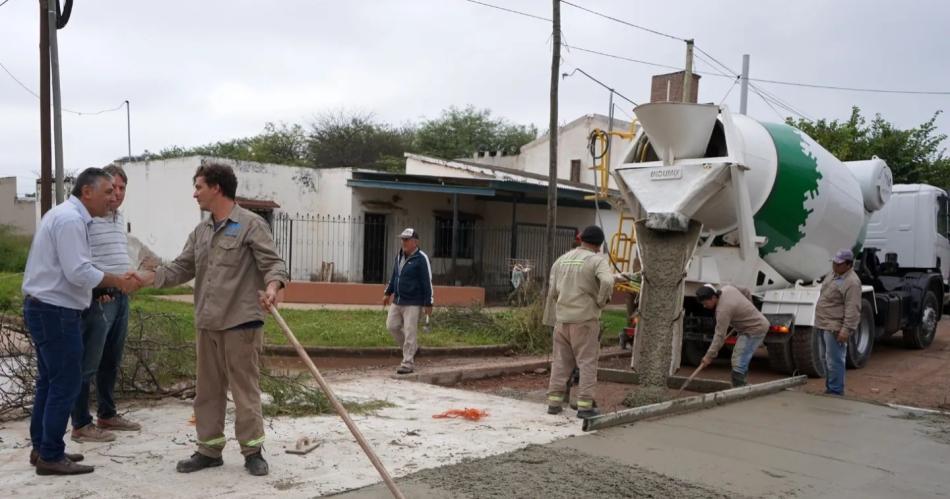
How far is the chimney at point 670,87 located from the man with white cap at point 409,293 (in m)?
13.6

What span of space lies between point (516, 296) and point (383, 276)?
6.43m

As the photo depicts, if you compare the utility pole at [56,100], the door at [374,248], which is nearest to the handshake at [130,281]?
the utility pole at [56,100]

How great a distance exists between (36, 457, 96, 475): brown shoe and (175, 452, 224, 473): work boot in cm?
52

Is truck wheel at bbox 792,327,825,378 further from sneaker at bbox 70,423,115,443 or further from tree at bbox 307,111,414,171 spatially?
tree at bbox 307,111,414,171

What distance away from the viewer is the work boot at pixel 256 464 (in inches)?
179

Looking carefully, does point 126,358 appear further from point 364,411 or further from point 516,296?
point 516,296

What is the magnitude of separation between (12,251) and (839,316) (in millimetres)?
25057

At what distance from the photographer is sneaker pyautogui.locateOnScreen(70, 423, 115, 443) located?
5.12m

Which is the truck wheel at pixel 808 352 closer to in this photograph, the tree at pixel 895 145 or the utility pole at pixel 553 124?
the utility pole at pixel 553 124

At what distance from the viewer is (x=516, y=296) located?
14.2 m

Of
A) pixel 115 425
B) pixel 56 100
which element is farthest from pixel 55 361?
pixel 56 100

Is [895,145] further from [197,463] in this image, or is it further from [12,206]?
[12,206]

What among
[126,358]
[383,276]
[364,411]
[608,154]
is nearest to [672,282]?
[608,154]

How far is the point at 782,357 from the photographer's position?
9641 millimetres
